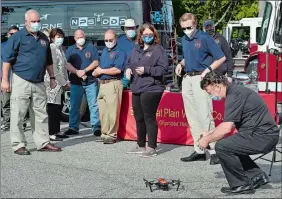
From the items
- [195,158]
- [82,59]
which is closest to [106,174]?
[195,158]

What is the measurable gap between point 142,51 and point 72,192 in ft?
8.58

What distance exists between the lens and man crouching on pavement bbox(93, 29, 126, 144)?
9664mm

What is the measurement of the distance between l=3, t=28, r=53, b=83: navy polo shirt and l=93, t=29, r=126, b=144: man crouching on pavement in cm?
122

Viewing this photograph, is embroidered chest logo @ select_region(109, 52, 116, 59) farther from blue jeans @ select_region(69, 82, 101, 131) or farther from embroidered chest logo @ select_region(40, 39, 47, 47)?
embroidered chest logo @ select_region(40, 39, 47, 47)

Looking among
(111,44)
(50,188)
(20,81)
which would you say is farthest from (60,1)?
(50,188)

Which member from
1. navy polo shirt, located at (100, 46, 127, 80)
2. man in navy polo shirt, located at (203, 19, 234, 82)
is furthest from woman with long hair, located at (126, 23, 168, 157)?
man in navy polo shirt, located at (203, 19, 234, 82)

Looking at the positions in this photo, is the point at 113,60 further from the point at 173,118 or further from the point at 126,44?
the point at 173,118

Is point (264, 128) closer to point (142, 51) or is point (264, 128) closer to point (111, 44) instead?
point (142, 51)

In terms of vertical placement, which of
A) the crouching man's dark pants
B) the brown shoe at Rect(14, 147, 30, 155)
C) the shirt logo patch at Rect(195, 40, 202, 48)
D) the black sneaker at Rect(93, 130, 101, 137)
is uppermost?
the shirt logo patch at Rect(195, 40, 202, 48)

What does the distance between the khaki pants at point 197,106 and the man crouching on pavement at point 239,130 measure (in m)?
1.52

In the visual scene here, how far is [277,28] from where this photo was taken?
41.2ft

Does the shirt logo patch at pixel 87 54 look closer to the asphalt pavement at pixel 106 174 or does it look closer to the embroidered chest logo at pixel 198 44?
the asphalt pavement at pixel 106 174

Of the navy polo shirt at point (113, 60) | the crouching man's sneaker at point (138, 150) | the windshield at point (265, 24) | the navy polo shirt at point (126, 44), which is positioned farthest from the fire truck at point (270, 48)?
the crouching man's sneaker at point (138, 150)

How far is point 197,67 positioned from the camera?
27.2 ft
